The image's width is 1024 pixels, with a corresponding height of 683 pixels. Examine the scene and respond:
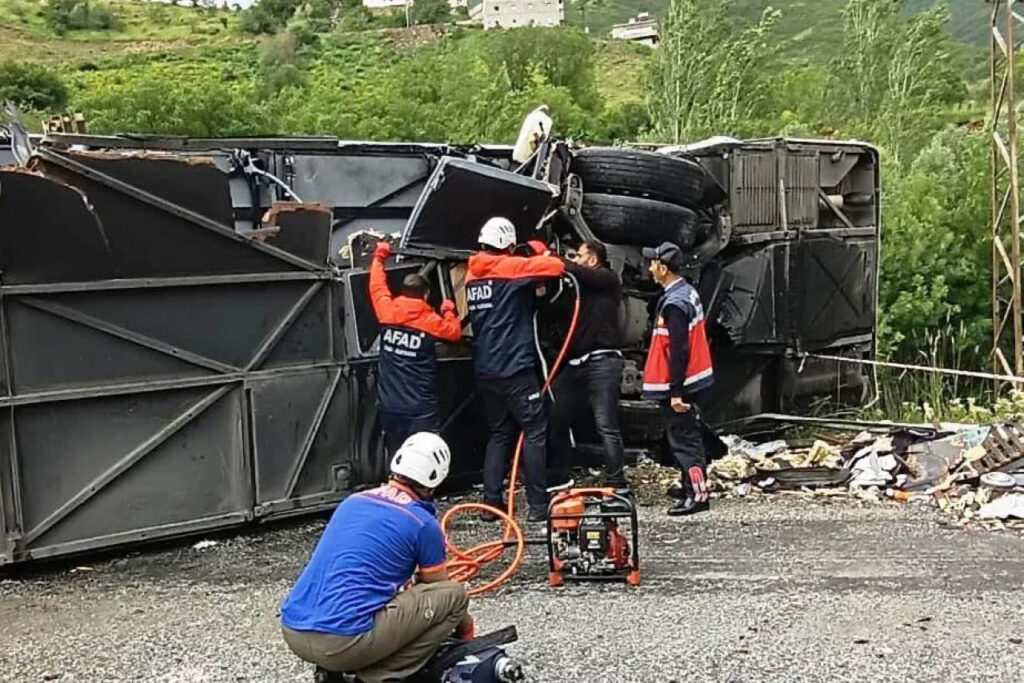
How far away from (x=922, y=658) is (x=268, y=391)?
394cm

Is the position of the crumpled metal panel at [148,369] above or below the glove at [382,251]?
below

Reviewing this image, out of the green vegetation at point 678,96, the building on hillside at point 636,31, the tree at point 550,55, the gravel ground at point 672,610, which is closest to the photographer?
the gravel ground at point 672,610

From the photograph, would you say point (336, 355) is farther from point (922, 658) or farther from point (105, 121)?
point (105, 121)

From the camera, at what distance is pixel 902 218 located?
18.5 m

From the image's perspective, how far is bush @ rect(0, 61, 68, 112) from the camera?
1658 inches

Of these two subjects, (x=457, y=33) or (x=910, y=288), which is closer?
(x=910, y=288)

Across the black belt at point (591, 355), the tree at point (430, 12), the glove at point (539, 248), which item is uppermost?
the tree at point (430, 12)

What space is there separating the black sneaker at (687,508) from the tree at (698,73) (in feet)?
99.0

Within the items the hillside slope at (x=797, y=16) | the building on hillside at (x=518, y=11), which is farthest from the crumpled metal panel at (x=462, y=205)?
the building on hillside at (x=518, y=11)

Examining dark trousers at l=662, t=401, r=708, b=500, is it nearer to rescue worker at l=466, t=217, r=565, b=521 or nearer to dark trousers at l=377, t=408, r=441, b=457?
rescue worker at l=466, t=217, r=565, b=521

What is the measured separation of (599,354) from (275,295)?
2.09m

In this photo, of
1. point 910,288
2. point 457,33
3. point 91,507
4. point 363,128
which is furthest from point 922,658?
point 457,33

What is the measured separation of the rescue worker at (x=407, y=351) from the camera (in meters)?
6.76

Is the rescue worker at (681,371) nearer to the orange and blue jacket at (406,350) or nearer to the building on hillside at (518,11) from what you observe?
the orange and blue jacket at (406,350)
